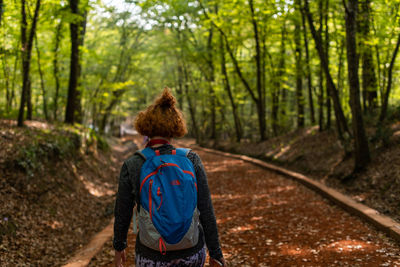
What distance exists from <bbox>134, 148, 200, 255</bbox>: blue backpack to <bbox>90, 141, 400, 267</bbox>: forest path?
2.89 metres

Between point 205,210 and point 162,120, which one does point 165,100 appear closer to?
point 162,120

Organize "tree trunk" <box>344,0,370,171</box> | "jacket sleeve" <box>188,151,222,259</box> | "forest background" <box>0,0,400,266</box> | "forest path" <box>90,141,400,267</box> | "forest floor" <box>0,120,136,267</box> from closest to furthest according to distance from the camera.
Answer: "jacket sleeve" <box>188,151,222,259</box>, "forest path" <box>90,141,400,267</box>, "forest floor" <box>0,120,136,267</box>, "forest background" <box>0,0,400,266</box>, "tree trunk" <box>344,0,370,171</box>

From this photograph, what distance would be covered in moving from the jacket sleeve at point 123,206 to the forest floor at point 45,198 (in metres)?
3.11

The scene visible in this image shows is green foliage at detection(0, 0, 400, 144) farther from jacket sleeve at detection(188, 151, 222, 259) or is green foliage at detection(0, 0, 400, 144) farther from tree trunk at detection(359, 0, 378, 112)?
jacket sleeve at detection(188, 151, 222, 259)

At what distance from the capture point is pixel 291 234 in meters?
5.37

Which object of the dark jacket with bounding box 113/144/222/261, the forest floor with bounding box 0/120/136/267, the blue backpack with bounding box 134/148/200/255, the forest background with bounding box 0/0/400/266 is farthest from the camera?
the forest background with bounding box 0/0/400/266

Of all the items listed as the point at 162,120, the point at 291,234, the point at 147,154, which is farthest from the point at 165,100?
the point at 291,234

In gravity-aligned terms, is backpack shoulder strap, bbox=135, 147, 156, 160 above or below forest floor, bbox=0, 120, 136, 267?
above

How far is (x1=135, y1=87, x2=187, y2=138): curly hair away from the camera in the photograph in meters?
2.09

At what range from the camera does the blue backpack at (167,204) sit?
1838mm

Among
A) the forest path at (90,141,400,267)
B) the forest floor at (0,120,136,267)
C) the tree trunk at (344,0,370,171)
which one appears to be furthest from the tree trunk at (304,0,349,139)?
the forest floor at (0,120,136,267)

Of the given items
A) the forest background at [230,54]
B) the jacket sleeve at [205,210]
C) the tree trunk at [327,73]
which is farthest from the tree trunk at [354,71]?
the jacket sleeve at [205,210]

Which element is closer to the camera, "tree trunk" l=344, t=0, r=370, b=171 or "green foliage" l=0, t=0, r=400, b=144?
A: "tree trunk" l=344, t=0, r=370, b=171

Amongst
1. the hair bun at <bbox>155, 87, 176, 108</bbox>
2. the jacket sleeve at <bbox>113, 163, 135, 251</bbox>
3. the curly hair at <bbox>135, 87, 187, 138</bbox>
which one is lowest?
the jacket sleeve at <bbox>113, 163, 135, 251</bbox>
